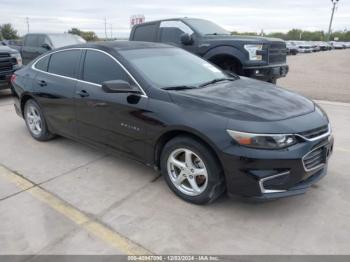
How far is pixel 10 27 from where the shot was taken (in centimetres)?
4581

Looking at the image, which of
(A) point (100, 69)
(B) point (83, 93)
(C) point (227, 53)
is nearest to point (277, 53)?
(C) point (227, 53)

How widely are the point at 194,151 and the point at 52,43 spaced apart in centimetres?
1088

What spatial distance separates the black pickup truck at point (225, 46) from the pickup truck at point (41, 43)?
5201 mm

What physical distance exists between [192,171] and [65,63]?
2628 millimetres

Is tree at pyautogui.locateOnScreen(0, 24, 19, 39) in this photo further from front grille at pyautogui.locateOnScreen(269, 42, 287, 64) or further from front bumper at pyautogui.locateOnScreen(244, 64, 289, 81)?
front bumper at pyautogui.locateOnScreen(244, 64, 289, 81)

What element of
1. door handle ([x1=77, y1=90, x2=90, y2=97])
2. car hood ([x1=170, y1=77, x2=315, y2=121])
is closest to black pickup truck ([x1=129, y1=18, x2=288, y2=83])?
car hood ([x1=170, y1=77, x2=315, y2=121])

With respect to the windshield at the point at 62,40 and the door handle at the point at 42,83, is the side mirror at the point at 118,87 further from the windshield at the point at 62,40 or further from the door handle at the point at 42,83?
the windshield at the point at 62,40

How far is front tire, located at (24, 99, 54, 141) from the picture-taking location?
17.4 feet

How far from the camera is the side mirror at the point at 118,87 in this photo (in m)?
3.57

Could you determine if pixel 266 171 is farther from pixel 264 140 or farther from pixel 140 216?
pixel 140 216

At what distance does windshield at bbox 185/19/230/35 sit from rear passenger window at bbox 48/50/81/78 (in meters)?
4.05

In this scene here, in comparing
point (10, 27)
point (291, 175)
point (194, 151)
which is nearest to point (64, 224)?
point (194, 151)

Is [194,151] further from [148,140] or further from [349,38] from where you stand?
[349,38]

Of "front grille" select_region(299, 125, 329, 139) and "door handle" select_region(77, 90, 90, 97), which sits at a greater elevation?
"door handle" select_region(77, 90, 90, 97)
